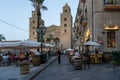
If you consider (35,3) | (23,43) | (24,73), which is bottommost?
(24,73)

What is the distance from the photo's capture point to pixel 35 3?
5084 centimetres

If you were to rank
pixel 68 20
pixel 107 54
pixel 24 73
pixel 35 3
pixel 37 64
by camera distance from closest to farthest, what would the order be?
pixel 24 73, pixel 37 64, pixel 107 54, pixel 35 3, pixel 68 20

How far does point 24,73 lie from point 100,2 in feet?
56.9

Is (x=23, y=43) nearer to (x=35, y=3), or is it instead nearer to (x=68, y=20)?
(x=35, y=3)

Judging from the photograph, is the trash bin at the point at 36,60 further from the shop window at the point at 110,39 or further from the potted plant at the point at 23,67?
the potted plant at the point at 23,67

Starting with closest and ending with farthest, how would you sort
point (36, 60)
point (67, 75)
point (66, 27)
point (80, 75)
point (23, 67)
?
point (80, 75), point (67, 75), point (23, 67), point (36, 60), point (66, 27)

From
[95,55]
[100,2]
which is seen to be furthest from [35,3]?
[95,55]

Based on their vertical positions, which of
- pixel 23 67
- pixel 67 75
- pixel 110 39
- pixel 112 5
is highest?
pixel 112 5

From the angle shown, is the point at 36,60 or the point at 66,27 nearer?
the point at 36,60

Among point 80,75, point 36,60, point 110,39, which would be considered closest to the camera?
point 80,75

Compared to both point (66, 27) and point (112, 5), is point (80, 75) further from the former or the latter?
point (66, 27)

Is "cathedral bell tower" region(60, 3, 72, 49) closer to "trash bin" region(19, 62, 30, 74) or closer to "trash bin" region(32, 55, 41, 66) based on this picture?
"trash bin" region(32, 55, 41, 66)

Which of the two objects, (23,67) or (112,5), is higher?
(112,5)

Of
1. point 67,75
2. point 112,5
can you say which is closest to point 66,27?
point 112,5
